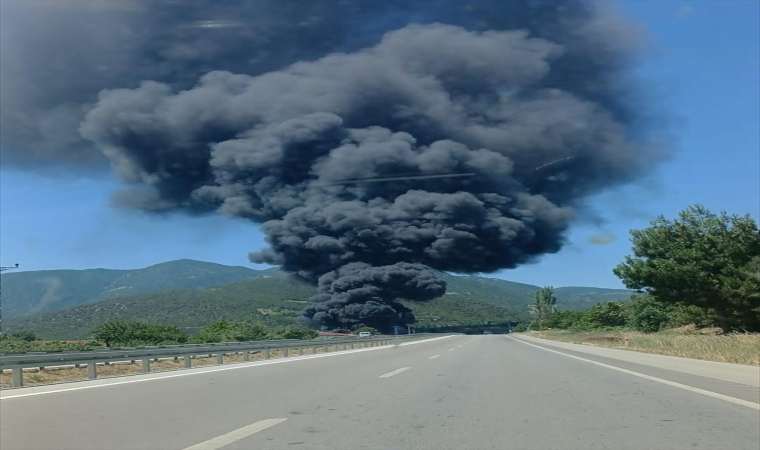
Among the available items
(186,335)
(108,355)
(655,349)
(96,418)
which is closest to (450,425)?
(96,418)

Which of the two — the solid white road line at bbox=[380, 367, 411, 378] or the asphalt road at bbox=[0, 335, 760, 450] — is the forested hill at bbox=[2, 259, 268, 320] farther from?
the asphalt road at bbox=[0, 335, 760, 450]

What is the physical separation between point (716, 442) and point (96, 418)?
7.57 metres

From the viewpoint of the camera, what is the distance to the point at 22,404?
34.4ft

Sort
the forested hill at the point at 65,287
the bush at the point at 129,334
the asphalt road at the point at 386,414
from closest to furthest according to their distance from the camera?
the asphalt road at the point at 386,414 → the forested hill at the point at 65,287 → the bush at the point at 129,334

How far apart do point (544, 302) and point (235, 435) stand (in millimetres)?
187673

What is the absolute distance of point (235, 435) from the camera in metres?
7.68

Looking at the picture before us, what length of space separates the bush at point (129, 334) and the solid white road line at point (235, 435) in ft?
95.0

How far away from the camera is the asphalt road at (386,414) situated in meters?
7.34

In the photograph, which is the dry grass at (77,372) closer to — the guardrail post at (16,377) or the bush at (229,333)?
the guardrail post at (16,377)

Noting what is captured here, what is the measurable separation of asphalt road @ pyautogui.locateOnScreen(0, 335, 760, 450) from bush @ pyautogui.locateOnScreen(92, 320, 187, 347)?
77.6ft

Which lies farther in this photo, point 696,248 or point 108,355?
point 696,248

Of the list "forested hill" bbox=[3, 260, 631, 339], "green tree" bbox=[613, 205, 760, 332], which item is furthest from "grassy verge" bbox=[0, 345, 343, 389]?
"green tree" bbox=[613, 205, 760, 332]

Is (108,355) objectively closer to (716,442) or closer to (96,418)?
(96,418)

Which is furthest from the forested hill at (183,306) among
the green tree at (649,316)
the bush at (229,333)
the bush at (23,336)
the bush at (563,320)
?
the green tree at (649,316)
